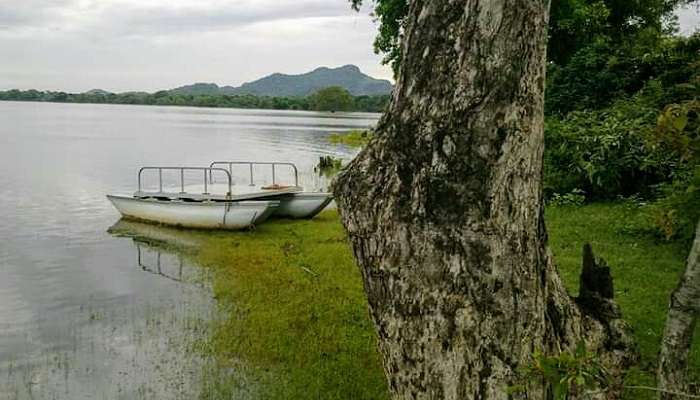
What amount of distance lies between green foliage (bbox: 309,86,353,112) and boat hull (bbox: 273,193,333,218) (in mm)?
130225

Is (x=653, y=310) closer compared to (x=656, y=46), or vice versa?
(x=653, y=310)

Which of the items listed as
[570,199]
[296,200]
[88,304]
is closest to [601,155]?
[570,199]

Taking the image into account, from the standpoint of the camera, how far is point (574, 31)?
77.4ft

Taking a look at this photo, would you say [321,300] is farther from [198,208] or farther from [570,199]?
[570,199]

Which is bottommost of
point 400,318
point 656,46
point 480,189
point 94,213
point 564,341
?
point 94,213

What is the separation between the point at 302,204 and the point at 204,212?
2.75m

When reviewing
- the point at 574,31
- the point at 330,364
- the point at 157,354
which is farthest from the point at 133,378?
the point at 574,31

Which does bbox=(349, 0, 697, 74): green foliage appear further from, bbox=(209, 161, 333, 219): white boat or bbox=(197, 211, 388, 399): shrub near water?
bbox=(197, 211, 388, 399): shrub near water

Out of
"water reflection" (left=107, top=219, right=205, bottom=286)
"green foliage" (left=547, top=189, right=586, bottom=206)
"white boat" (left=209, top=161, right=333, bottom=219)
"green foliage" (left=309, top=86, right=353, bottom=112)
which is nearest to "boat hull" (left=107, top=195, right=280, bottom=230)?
"water reflection" (left=107, top=219, right=205, bottom=286)

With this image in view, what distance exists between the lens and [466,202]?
122 inches

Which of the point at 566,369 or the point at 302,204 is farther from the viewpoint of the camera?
the point at 302,204

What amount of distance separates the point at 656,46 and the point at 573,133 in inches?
177

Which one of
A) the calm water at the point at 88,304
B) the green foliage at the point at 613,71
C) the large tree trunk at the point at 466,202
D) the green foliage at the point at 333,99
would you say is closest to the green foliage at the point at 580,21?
the green foliage at the point at 613,71

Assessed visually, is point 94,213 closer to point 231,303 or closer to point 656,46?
point 231,303
